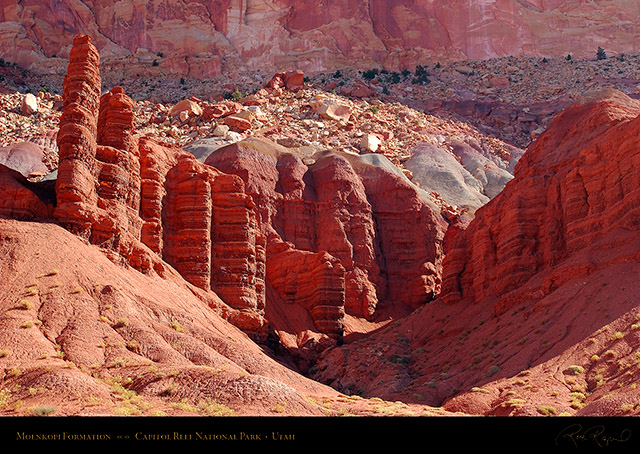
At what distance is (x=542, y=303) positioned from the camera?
4059 cm

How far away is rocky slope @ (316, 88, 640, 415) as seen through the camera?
3281 centimetres

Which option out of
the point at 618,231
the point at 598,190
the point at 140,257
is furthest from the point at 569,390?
the point at 140,257

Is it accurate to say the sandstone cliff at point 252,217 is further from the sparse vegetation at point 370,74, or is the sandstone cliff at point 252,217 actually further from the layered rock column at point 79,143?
the sparse vegetation at point 370,74

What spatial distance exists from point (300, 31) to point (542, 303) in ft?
369

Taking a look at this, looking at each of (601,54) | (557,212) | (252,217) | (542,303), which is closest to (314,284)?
(252,217)

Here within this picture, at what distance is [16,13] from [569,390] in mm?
130506

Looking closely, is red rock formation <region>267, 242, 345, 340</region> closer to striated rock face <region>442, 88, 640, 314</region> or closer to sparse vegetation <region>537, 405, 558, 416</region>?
striated rock face <region>442, 88, 640, 314</region>

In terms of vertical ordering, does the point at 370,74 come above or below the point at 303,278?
above

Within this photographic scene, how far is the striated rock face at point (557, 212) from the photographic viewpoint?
137 feet

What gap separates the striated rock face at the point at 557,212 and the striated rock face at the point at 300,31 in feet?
295

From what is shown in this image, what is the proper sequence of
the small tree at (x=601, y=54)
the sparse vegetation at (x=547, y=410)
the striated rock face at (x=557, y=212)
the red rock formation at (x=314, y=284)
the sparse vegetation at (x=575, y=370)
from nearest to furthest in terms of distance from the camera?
the sparse vegetation at (x=547, y=410)
the sparse vegetation at (x=575, y=370)
the striated rock face at (x=557, y=212)
the red rock formation at (x=314, y=284)
the small tree at (x=601, y=54)

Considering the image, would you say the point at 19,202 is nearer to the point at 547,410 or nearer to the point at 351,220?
the point at 547,410

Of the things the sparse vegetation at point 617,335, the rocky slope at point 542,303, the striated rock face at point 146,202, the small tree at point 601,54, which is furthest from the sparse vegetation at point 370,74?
the sparse vegetation at point 617,335

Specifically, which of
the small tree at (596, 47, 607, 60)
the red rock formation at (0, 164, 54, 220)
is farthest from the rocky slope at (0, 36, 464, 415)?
the small tree at (596, 47, 607, 60)
